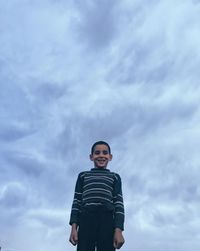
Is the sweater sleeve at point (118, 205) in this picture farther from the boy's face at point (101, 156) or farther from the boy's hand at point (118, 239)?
the boy's face at point (101, 156)

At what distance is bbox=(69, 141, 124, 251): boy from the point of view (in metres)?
7.61

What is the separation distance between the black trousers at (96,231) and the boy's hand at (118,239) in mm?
108

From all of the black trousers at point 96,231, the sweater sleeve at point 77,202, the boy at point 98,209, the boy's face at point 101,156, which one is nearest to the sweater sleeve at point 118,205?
the boy at point 98,209

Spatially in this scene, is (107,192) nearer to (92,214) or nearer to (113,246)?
(92,214)

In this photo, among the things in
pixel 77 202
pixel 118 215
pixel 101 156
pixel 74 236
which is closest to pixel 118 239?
pixel 118 215

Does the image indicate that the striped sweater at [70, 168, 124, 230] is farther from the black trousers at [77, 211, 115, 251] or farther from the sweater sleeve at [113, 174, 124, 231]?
the black trousers at [77, 211, 115, 251]

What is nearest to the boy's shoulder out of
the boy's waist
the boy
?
the boy

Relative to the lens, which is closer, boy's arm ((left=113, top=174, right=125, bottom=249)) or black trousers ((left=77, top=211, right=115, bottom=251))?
boy's arm ((left=113, top=174, right=125, bottom=249))

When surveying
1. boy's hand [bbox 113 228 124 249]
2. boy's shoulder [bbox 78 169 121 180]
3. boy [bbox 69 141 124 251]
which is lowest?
boy's hand [bbox 113 228 124 249]

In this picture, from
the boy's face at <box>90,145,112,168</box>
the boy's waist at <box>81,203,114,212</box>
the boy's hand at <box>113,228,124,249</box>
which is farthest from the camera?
the boy's face at <box>90,145,112,168</box>

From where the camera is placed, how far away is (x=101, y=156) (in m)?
8.31

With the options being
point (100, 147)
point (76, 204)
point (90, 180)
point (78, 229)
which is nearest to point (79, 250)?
point (78, 229)

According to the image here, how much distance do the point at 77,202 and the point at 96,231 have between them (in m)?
0.74

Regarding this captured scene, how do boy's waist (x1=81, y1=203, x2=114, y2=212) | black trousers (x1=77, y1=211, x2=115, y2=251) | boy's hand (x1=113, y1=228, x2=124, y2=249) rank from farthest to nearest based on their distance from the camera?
boy's waist (x1=81, y1=203, x2=114, y2=212), black trousers (x1=77, y1=211, x2=115, y2=251), boy's hand (x1=113, y1=228, x2=124, y2=249)
